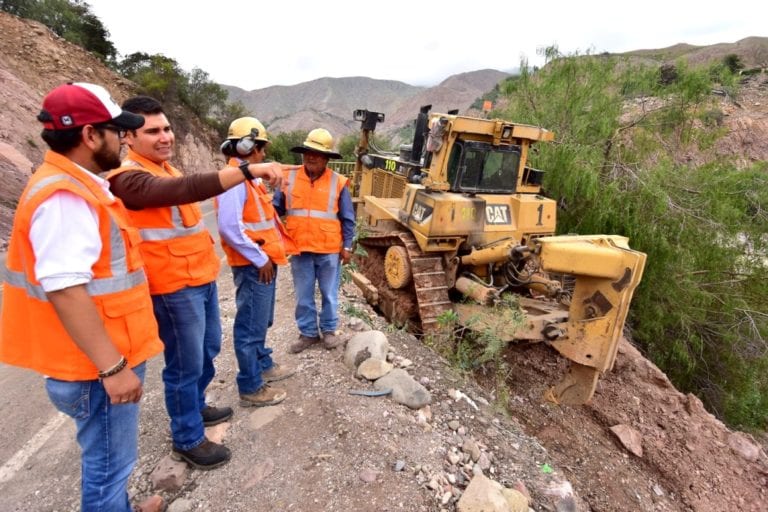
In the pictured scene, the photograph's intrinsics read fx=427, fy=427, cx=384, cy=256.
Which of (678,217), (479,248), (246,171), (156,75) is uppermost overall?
(156,75)

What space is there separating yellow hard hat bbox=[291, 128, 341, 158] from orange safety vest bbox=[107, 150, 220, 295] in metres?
1.28

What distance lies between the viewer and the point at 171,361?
8.03 feet

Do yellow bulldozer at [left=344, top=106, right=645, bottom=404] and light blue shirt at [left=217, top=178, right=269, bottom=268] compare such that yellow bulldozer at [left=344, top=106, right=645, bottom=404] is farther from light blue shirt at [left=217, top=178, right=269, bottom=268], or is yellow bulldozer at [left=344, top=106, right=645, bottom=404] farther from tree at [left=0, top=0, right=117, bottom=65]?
tree at [left=0, top=0, right=117, bottom=65]

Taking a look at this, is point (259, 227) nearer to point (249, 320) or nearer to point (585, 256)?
point (249, 320)

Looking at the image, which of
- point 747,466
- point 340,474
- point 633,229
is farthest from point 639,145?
point 340,474

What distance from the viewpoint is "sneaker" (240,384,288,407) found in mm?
3148

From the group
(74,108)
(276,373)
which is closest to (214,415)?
(276,373)

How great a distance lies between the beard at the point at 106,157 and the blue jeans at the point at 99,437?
89 centimetres

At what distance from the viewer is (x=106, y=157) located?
1774 mm

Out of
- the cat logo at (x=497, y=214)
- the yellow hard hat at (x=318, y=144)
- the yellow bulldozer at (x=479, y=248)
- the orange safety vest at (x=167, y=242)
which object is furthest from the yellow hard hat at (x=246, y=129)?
the cat logo at (x=497, y=214)

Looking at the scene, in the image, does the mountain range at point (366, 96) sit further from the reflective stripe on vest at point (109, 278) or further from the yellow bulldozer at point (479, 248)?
the reflective stripe on vest at point (109, 278)

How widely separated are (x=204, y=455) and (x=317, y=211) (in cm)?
201

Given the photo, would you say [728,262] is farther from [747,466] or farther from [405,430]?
[405,430]

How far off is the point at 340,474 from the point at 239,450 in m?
0.72
